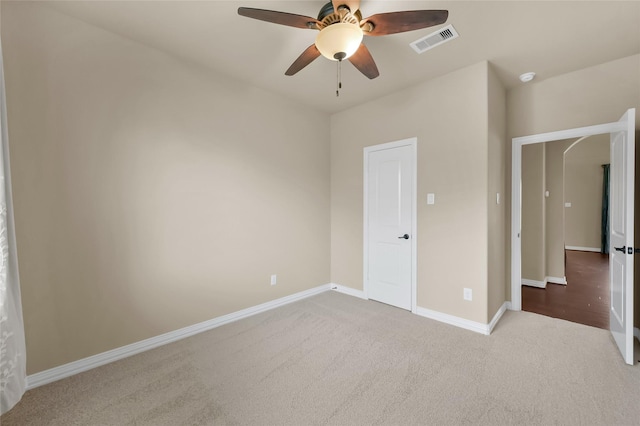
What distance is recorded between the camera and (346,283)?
13.2ft

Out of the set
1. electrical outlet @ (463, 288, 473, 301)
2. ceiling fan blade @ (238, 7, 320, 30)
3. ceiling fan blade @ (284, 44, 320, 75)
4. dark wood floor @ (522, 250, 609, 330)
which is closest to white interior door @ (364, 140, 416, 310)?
electrical outlet @ (463, 288, 473, 301)

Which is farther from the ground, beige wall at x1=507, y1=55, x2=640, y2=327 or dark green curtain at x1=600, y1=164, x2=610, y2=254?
beige wall at x1=507, y1=55, x2=640, y2=327

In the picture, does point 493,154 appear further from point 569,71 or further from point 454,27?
point 454,27

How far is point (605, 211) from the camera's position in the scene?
7.28 m

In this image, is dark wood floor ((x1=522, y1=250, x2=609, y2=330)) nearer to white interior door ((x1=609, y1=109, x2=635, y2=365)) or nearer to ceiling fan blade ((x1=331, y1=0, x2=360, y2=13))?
white interior door ((x1=609, y1=109, x2=635, y2=365))

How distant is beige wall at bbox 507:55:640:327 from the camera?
260 centimetres

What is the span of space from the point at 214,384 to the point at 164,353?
72 centimetres

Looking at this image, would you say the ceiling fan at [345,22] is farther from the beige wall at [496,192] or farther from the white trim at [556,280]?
the white trim at [556,280]

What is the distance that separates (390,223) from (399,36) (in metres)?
2.05

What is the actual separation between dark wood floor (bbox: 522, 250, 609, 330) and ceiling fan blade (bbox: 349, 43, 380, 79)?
3348mm

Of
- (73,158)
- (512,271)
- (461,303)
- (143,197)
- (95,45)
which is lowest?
(461,303)

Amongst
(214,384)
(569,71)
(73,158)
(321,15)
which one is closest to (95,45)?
(73,158)

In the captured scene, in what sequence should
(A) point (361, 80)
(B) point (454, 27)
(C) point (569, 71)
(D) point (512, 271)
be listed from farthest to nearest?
(D) point (512, 271), (A) point (361, 80), (C) point (569, 71), (B) point (454, 27)

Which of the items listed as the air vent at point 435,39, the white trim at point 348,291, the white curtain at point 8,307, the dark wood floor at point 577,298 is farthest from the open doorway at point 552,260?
the white curtain at point 8,307
